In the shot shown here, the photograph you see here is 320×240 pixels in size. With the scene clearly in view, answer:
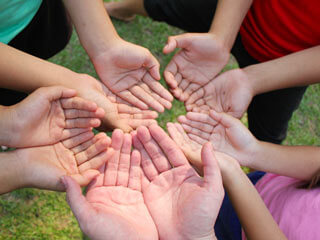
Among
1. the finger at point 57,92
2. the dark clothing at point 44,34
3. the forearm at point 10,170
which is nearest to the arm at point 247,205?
the finger at point 57,92

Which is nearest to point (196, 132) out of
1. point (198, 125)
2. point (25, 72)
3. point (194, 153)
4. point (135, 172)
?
point (198, 125)

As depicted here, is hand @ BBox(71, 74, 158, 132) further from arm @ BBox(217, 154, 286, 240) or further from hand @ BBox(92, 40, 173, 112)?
arm @ BBox(217, 154, 286, 240)

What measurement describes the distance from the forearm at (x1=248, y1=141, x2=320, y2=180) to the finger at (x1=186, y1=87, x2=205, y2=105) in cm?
39

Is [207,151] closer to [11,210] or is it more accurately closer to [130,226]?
[130,226]

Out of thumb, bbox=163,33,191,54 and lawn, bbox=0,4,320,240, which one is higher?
thumb, bbox=163,33,191,54

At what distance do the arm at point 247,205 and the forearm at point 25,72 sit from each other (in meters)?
0.81

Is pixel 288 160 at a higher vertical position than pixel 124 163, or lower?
higher

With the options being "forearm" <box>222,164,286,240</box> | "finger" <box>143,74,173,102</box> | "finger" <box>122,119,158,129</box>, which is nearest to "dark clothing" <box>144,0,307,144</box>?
"finger" <box>143,74,173,102</box>

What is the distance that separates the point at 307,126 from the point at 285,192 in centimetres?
121

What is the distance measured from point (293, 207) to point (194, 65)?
819mm

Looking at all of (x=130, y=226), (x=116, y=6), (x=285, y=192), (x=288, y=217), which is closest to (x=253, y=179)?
(x=285, y=192)

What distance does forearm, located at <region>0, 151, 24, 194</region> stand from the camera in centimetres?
117

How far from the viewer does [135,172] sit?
1271 millimetres

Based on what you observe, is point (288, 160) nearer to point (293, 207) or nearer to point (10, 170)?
point (293, 207)
